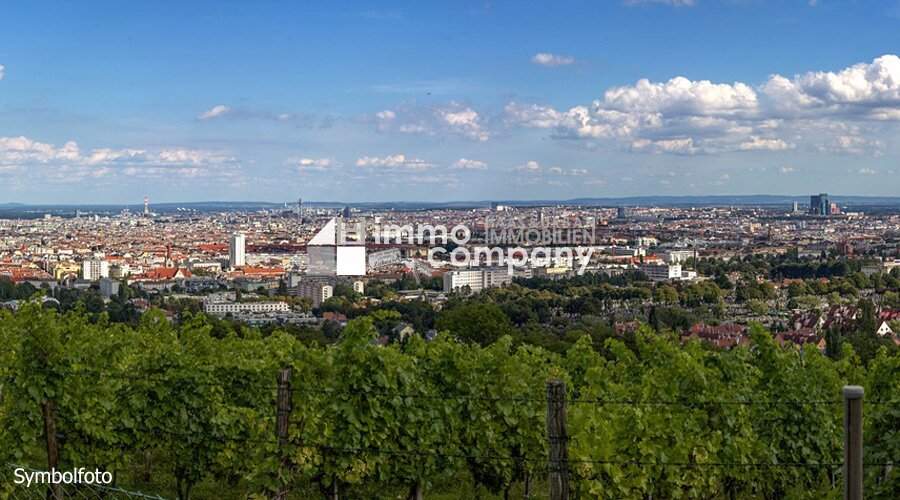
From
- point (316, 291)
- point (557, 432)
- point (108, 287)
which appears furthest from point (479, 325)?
point (108, 287)

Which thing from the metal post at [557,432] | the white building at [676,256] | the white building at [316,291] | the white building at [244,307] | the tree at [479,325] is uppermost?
the metal post at [557,432]

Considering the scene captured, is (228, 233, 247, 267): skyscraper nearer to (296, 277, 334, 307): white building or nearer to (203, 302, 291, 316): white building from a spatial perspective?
(296, 277, 334, 307): white building

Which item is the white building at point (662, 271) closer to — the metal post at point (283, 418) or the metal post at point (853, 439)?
the metal post at point (283, 418)

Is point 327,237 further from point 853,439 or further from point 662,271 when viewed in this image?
point 853,439

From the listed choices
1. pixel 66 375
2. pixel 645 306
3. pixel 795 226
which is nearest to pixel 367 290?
pixel 645 306

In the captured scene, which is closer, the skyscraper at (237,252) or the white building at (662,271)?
the white building at (662,271)

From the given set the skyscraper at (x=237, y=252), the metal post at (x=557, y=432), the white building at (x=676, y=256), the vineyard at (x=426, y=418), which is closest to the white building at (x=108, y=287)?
the skyscraper at (x=237, y=252)

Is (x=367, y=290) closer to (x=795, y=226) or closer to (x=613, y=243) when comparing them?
(x=613, y=243)

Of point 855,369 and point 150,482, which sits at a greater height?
point 855,369
